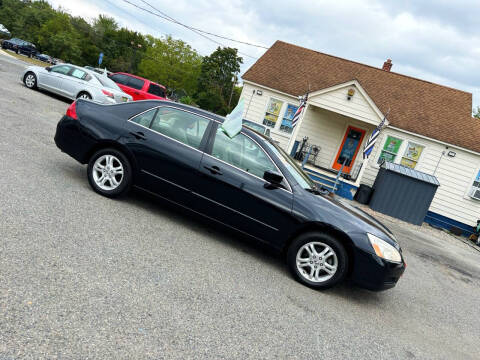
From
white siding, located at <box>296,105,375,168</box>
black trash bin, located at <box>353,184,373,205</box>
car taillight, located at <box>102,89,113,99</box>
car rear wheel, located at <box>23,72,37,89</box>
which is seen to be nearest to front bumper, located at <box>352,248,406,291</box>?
black trash bin, located at <box>353,184,373,205</box>

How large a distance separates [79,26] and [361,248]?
309 ft

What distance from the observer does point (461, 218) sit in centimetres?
1603

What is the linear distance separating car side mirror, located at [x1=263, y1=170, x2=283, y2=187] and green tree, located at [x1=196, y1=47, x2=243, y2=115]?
59631mm

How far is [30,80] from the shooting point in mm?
13969

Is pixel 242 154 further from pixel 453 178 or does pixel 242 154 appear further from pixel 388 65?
pixel 388 65

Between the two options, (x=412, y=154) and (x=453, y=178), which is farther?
(x=412, y=154)

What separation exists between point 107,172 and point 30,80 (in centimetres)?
1155

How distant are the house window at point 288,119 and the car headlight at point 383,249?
48.6ft

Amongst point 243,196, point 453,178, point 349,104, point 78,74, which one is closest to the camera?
point 243,196

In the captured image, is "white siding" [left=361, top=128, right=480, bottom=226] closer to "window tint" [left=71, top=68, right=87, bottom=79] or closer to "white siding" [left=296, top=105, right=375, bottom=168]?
"white siding" [left=296, top=105, right=375, bottom=168]

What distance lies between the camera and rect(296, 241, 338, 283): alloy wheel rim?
427 cm

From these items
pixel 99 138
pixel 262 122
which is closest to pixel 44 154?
pixel 99 138

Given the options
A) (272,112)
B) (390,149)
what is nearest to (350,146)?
(390,149)

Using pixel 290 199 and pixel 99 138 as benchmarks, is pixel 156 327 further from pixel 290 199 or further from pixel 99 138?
pixel 99 138
